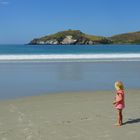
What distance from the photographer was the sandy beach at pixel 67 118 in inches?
315

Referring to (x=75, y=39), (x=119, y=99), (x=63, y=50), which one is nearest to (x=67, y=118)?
(x=119, y=99)

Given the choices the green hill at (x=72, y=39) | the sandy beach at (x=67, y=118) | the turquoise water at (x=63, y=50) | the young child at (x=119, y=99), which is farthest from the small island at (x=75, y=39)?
the young child at (x=119, y=99)

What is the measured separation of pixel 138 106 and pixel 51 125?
→ 3365 mm

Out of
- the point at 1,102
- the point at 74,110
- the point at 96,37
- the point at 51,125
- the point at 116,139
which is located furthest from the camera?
the point at 96,37

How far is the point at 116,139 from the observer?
7.56 metres

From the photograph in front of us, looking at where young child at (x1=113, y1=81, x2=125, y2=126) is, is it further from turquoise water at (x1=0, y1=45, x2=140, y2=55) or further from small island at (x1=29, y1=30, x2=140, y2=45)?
small island at (x1=29, y1=30, x2=140, y2=45)

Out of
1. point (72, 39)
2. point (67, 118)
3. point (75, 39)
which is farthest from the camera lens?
point (75, 39)

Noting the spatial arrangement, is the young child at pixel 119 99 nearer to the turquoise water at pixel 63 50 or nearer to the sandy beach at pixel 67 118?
the sandy beach at pixel 67 118

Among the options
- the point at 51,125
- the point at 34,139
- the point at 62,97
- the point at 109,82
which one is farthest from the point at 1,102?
the point at 109,82

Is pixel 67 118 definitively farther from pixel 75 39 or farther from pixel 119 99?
pixel 75 39

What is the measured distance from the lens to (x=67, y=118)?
969 cm

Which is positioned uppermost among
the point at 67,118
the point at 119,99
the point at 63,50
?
the point at 119,99

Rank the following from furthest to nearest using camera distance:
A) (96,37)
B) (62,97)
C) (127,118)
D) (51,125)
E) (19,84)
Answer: (96,37)
(19,84)
(62,97)
(127,118)
(51,125)

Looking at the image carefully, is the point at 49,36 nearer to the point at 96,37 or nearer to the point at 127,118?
the point at 96,37
